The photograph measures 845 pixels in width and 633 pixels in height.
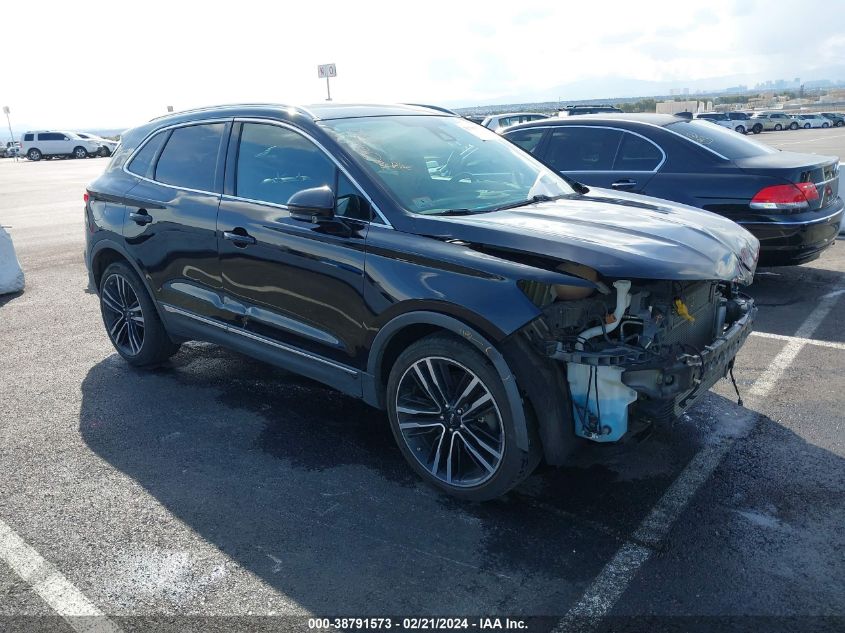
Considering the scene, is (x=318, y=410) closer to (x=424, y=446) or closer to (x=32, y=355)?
(x=424, y=446)

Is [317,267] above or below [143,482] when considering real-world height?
above

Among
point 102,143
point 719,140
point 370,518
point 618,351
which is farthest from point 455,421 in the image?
point 102,143

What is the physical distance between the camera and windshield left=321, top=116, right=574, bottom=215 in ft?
13.2

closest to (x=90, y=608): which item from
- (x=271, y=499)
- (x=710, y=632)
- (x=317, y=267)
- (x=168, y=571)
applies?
(x=168, y=571)

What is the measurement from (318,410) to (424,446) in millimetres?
1233

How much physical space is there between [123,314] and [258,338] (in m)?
1.74

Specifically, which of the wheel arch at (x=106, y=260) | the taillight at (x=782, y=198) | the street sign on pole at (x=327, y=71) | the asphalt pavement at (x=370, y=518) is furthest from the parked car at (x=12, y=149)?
the taillight at (x=782, y=198)

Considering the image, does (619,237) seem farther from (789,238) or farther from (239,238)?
(789,238)

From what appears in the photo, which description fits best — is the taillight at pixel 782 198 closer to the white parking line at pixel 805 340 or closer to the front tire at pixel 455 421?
the white parking line at pixel 805 340

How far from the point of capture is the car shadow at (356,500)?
3.10 m

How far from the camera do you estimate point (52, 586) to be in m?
3.14

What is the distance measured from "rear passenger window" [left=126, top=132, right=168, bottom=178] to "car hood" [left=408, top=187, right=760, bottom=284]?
8.56 feet

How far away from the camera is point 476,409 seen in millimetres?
3559

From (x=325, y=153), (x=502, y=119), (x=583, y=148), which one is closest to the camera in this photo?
(x=325, y=153)
